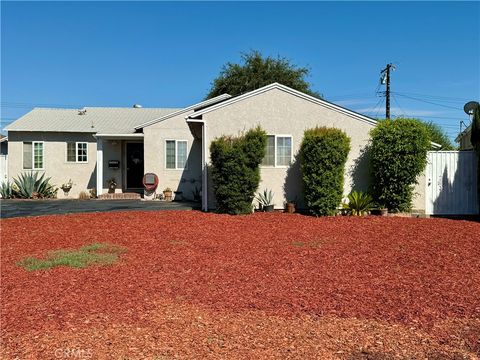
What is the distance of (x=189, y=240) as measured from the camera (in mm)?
9258

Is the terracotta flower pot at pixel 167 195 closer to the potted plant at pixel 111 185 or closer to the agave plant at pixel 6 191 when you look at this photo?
the potted plant at pixel 111 185

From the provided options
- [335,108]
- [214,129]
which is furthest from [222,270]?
[335,108]

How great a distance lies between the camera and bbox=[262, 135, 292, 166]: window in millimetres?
14438

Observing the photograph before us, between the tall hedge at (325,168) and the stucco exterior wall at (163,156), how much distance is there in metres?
7.48

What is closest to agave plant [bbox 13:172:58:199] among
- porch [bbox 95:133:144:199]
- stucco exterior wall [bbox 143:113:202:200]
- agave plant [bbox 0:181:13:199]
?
agave plant [bbox 0:181:13:199]

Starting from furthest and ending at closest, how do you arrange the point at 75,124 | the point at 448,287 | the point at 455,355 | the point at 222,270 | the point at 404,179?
the point at 75,124, the point at 404,179, the point at 222,270, the point at 448,287, the point at 455,355

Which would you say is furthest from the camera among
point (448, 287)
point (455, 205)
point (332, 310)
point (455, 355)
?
point (455, 205)

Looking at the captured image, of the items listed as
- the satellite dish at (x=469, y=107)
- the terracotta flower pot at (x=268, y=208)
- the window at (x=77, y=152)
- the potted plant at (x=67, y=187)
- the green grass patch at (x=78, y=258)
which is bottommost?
the green grass patch at (x=78, y=258)

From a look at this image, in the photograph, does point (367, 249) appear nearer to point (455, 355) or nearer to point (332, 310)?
point (332, 310)

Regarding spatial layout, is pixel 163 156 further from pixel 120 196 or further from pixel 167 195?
pixel 120 196

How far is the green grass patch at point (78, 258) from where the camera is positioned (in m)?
6.83

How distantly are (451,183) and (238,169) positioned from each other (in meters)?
7.54

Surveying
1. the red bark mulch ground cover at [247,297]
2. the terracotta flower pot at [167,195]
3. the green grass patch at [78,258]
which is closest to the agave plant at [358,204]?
the red bark mulch ground cover at [247,297]

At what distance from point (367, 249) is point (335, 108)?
24.0 ft
